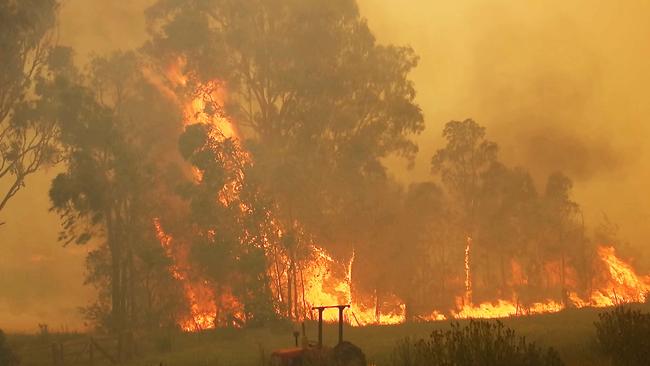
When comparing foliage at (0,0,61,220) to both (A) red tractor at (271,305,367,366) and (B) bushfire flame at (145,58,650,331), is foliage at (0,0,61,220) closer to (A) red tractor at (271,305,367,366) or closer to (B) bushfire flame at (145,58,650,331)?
(B) bushfire flame at (145,58,650,331)

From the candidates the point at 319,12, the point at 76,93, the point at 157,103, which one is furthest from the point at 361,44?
the point at 76,93

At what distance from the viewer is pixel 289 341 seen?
2258cm

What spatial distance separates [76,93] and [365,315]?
2278cm

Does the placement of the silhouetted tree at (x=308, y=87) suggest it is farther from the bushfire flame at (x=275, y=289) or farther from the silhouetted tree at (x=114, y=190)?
the silhouetted tree at (x=114, y=190)

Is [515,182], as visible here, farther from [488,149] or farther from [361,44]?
[361,44]

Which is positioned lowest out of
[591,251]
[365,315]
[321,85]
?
[365,315]

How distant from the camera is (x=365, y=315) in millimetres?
41688

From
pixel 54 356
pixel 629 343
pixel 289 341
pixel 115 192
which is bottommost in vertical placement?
pixel 54 356

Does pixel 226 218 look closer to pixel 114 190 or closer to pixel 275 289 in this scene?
pixel 275 289

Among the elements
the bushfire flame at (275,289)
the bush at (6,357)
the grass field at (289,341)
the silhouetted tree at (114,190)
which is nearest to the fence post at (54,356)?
the grass field at (289,341)

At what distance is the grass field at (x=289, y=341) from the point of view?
1462 centimetres

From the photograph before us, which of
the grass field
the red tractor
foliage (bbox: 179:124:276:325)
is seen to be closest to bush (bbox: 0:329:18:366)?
the grass field

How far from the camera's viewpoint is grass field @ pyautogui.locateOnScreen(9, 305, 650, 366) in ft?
48.0

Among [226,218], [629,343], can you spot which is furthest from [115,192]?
[629,343]
